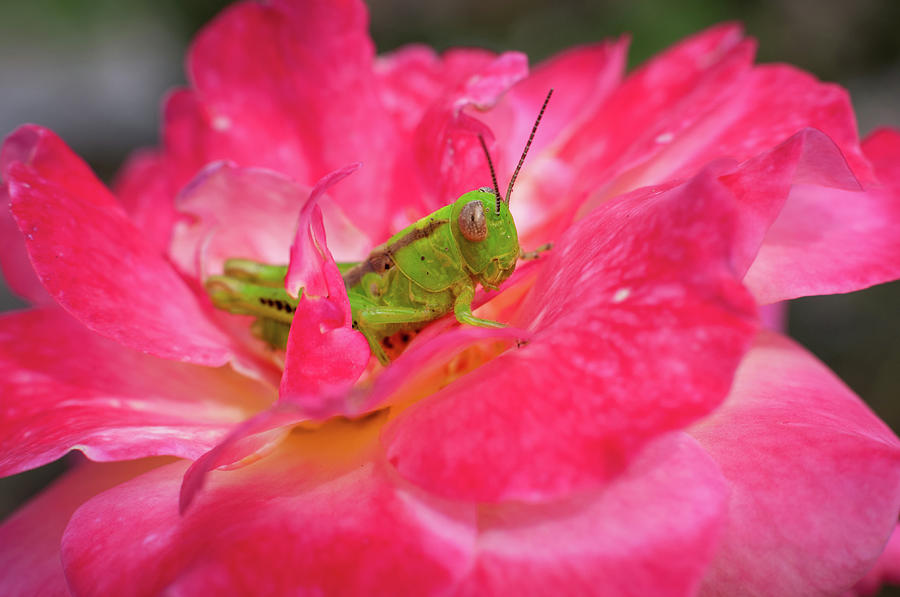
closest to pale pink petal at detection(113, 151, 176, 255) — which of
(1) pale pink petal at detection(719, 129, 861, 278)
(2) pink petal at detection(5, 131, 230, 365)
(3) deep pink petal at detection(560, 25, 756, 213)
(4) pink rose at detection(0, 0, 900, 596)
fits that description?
(4) pink rose at detection(0, 0, 900, 596)

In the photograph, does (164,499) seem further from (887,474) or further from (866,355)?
(866,355)

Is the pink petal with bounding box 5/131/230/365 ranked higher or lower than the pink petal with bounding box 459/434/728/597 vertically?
higher

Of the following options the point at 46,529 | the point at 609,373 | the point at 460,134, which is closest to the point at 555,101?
the point at 460,134

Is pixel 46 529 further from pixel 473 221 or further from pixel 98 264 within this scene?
pixel 473 221

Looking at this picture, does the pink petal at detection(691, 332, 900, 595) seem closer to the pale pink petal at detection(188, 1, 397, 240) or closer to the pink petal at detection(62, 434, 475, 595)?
the pink petal at detection(62, 434, 475, 595)

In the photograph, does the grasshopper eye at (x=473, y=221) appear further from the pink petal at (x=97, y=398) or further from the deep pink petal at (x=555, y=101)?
the pink petal at (x=97, y=398)

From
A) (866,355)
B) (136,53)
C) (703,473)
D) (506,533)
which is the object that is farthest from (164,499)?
(136,53)
